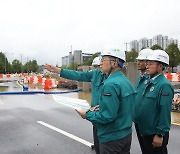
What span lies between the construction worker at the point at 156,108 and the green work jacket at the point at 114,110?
511 millimetres

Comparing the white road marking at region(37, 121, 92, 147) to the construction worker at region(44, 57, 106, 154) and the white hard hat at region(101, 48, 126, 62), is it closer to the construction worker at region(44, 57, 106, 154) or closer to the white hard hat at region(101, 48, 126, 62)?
the construction worker at region(44, 57, 106, 154)

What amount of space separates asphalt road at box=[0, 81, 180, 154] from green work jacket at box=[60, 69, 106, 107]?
1.67 metres

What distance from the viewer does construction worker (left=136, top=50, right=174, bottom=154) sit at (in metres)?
3.21

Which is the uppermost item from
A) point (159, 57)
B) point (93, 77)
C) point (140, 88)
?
point (159, 57)

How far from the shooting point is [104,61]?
2.92 m

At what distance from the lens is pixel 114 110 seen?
105 inches

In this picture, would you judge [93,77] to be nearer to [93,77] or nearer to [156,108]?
[93,77]

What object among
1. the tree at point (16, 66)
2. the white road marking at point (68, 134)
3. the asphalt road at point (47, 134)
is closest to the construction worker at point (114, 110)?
the asphalt road at point (47, 134)

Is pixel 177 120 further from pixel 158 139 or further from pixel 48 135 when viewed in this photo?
pixel 158 139

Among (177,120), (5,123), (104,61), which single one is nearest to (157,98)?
(104,61)

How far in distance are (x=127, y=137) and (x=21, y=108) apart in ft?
29.3

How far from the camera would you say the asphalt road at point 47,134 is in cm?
562

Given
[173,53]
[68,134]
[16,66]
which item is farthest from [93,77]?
[16,66]

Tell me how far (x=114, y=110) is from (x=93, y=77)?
1806 millimetres
